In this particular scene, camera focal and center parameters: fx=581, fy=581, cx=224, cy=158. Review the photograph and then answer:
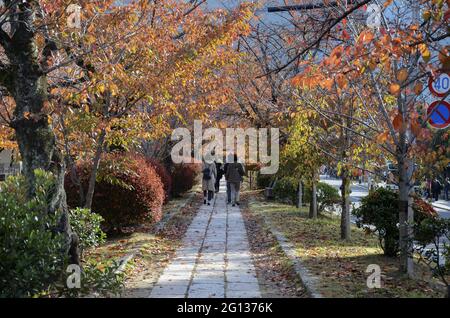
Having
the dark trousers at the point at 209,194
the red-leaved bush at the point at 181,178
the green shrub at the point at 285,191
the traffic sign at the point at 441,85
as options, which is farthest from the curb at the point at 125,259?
the red-leaved bush at the point at 181,178

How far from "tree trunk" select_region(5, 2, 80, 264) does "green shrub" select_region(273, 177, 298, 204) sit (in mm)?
14455

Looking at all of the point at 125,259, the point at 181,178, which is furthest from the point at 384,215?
the point at 181,178

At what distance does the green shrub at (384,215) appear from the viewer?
9.42m

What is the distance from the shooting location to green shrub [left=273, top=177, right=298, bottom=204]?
20.9 metres

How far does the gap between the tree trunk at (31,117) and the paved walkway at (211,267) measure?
138 cm

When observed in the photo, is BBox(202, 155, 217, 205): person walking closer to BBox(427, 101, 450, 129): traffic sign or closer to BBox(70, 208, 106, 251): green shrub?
BBox(70, 208, 106, 251): green shrub

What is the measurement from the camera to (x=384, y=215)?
31.1ft

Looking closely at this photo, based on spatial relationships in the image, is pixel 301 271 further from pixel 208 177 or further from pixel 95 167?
pixel 208 177

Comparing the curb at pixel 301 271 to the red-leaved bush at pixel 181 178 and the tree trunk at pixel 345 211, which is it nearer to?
the tree trunk at pixel 345 211

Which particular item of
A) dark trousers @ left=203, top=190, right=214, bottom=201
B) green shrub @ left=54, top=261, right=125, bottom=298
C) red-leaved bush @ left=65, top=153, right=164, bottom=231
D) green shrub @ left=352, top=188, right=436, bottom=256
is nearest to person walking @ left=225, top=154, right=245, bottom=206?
dark trousers @ left=203, top=190, right=214, bottom=201

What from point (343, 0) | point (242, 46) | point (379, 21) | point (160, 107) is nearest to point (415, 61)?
point (379, 21)

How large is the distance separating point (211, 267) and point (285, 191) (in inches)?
511

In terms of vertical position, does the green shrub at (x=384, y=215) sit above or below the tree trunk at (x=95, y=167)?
below

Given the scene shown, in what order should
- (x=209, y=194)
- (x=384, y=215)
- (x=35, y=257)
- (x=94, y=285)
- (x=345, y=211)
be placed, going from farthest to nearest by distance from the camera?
(x=209, y=194) < (x=345, y=211) < (x=384, y=215) < (x=94, y=285) < (x=35, y=257)
